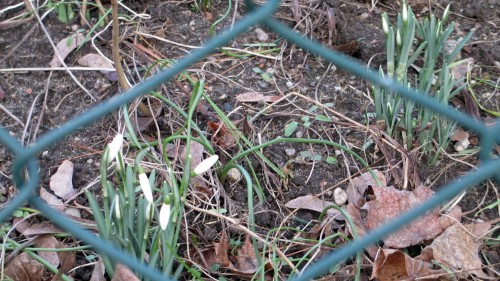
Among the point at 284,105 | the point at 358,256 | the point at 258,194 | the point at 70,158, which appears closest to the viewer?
the point at 358,256

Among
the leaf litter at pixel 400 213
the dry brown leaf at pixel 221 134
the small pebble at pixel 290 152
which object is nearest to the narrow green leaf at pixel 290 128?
the small pebble at pixel 290 152

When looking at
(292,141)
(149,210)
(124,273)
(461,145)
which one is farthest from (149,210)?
(461,145)

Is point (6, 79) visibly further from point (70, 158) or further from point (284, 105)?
point (284, 105)

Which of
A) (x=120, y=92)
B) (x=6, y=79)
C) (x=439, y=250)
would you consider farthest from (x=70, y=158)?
(x=439, y=250)

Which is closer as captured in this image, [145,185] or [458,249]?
[145,185]

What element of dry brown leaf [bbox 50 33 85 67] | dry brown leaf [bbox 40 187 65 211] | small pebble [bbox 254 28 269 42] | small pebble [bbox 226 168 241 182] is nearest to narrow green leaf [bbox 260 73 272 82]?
small pebble [bbox 254 28 269 42]

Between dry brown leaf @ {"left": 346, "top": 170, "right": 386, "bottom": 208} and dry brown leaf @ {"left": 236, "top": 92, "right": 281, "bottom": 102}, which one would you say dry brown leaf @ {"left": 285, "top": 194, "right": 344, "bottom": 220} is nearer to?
dry brown leaf @ {"left": 346, "top": 170, "right": 386, "bottom": 208}

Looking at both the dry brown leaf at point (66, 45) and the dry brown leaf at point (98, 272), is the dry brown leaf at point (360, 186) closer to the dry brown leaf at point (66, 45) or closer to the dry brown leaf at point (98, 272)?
the dry brown leaf at point (98, 272)

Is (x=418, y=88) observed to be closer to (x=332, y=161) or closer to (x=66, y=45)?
(x=332, y=161)

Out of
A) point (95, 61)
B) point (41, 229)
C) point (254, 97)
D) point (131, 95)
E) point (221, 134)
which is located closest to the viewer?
point (131, 95)
